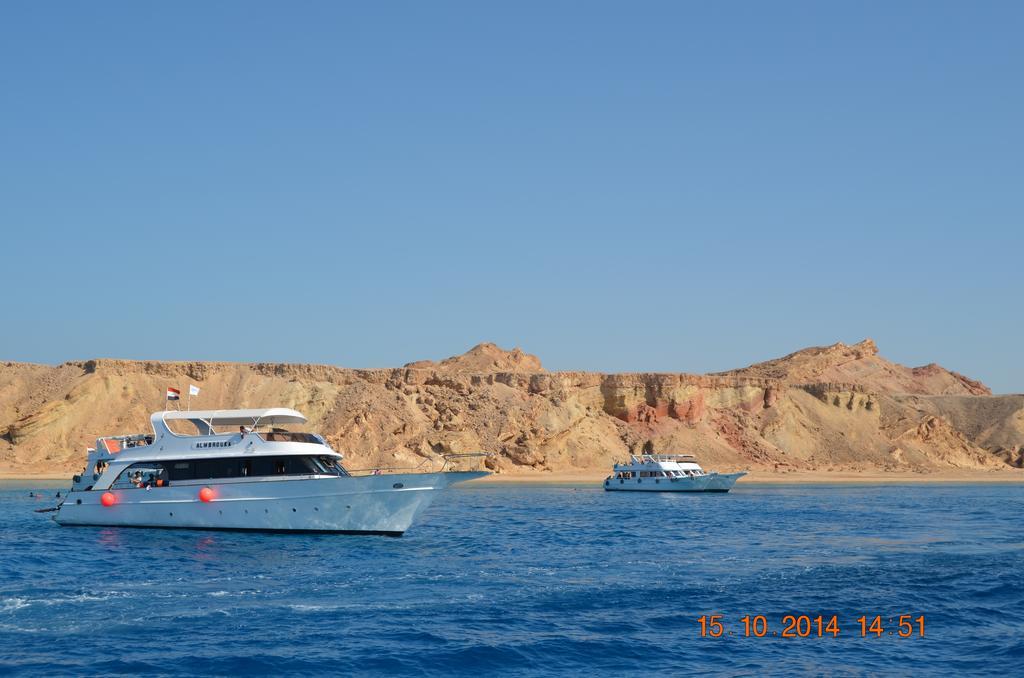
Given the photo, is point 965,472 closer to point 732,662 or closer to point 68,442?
point 68,442

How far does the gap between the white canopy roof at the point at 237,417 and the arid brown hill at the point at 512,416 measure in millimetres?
41719

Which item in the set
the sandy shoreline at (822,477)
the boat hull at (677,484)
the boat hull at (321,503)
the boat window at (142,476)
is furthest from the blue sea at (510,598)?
the sandy shoreline at (822,477)

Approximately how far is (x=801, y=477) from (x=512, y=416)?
26.4 m

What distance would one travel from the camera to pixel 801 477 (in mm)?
95062

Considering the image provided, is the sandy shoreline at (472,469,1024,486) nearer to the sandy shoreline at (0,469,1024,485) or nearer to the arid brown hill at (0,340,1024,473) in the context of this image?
the sandy shoreline at (0,469,1024,485)

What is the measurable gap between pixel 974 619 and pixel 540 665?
9.93m

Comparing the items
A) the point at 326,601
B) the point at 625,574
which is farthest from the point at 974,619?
the point at 326,601

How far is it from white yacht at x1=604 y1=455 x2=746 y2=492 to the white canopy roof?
1550 inches

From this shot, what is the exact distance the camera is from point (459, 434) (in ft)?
294

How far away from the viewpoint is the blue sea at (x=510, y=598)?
1852cm
